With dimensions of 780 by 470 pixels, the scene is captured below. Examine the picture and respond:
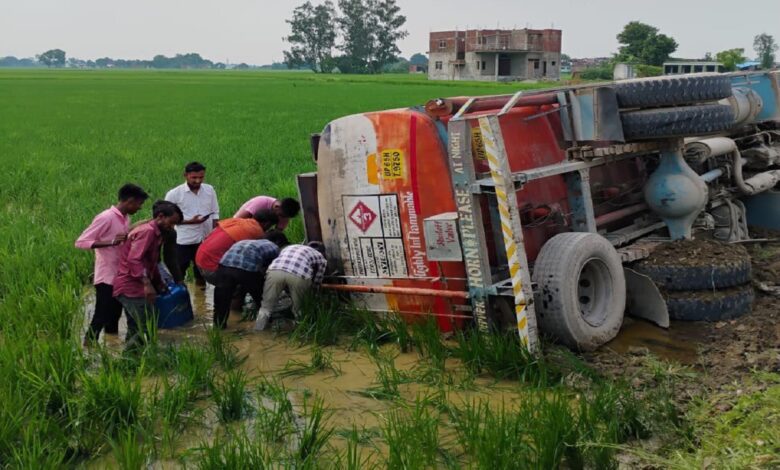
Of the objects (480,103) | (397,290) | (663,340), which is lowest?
(663,340)

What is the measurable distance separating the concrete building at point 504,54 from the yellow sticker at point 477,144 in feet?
205

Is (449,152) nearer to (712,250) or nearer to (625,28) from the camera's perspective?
(712,250)

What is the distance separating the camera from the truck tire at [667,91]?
5578 millimetres

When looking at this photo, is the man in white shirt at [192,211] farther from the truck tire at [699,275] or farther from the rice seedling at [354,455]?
the truck tire at [699,275]

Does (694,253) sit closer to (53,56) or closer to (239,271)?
(239,271)

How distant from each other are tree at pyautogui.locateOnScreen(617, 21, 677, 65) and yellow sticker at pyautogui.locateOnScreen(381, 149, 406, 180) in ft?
190

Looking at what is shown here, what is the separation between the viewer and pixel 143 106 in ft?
107

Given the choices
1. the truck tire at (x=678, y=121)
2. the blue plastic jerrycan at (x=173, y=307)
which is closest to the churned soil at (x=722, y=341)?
the truck tire at (x=678, y=121)

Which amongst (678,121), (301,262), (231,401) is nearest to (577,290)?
(678,121)

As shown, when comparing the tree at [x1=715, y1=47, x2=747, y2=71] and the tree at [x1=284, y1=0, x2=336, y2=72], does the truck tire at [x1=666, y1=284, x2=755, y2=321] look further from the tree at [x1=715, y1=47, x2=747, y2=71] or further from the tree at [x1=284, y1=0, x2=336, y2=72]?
the tree at [x1=284, y1=0, x2=336, y2=72]

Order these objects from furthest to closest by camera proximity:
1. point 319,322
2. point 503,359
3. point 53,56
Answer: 1. point 53,56
2. point 319,322
3. point 503,359

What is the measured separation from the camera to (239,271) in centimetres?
568

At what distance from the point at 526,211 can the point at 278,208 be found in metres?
2.22

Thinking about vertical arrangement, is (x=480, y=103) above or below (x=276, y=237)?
above
